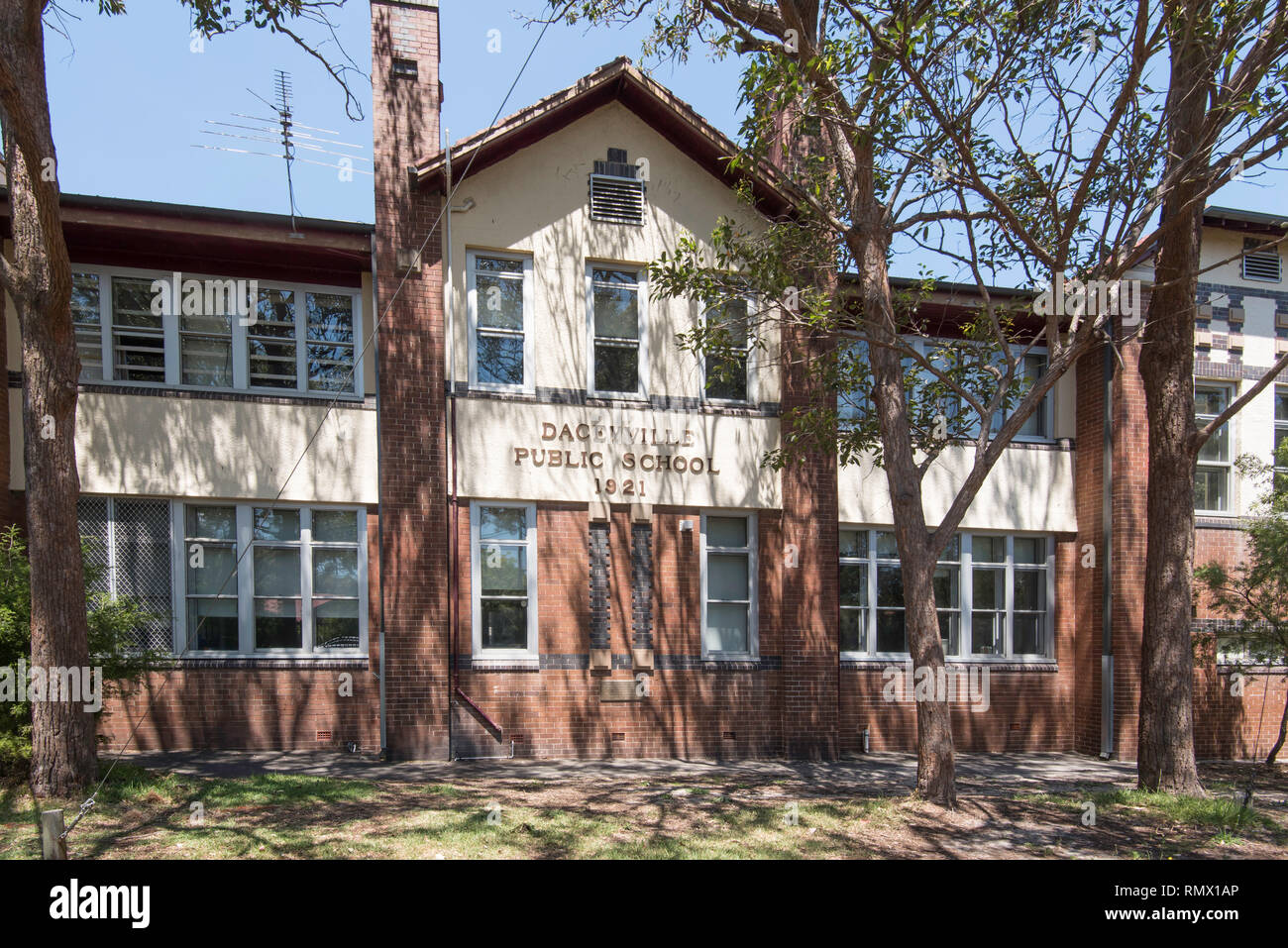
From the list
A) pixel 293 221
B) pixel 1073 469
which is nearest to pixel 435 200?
pixel 293 221

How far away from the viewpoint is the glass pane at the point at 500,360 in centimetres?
1252

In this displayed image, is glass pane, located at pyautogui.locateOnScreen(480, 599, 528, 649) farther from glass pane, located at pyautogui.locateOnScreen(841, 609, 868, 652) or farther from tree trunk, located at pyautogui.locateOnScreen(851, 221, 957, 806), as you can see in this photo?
tree trunk, located at pyautogui.locateOnScreen(851, 221, 957, 806)

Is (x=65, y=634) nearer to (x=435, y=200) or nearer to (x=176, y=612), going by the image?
(x=176, y=612)

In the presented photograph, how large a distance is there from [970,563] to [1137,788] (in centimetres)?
489

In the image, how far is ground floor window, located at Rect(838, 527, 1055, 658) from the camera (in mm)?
14109

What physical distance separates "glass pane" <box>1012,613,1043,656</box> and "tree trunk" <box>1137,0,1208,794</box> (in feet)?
14.5

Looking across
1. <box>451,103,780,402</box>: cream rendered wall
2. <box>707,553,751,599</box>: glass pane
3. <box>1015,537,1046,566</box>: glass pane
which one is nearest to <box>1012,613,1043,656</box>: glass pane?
<box>1015,537,1046,566</box>: glass pane

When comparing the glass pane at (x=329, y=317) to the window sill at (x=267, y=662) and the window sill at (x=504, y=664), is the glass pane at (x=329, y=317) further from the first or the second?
the window sill at (x=504, y=664)

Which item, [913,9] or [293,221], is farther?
[293,221]

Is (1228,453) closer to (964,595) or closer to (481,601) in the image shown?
(964,595)

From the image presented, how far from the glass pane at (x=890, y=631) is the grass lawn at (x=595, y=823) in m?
4.14

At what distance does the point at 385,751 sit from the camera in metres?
11.5

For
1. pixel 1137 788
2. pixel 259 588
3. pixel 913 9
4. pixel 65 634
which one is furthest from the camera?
pixel 259 588

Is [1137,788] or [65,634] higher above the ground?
[65,634]
